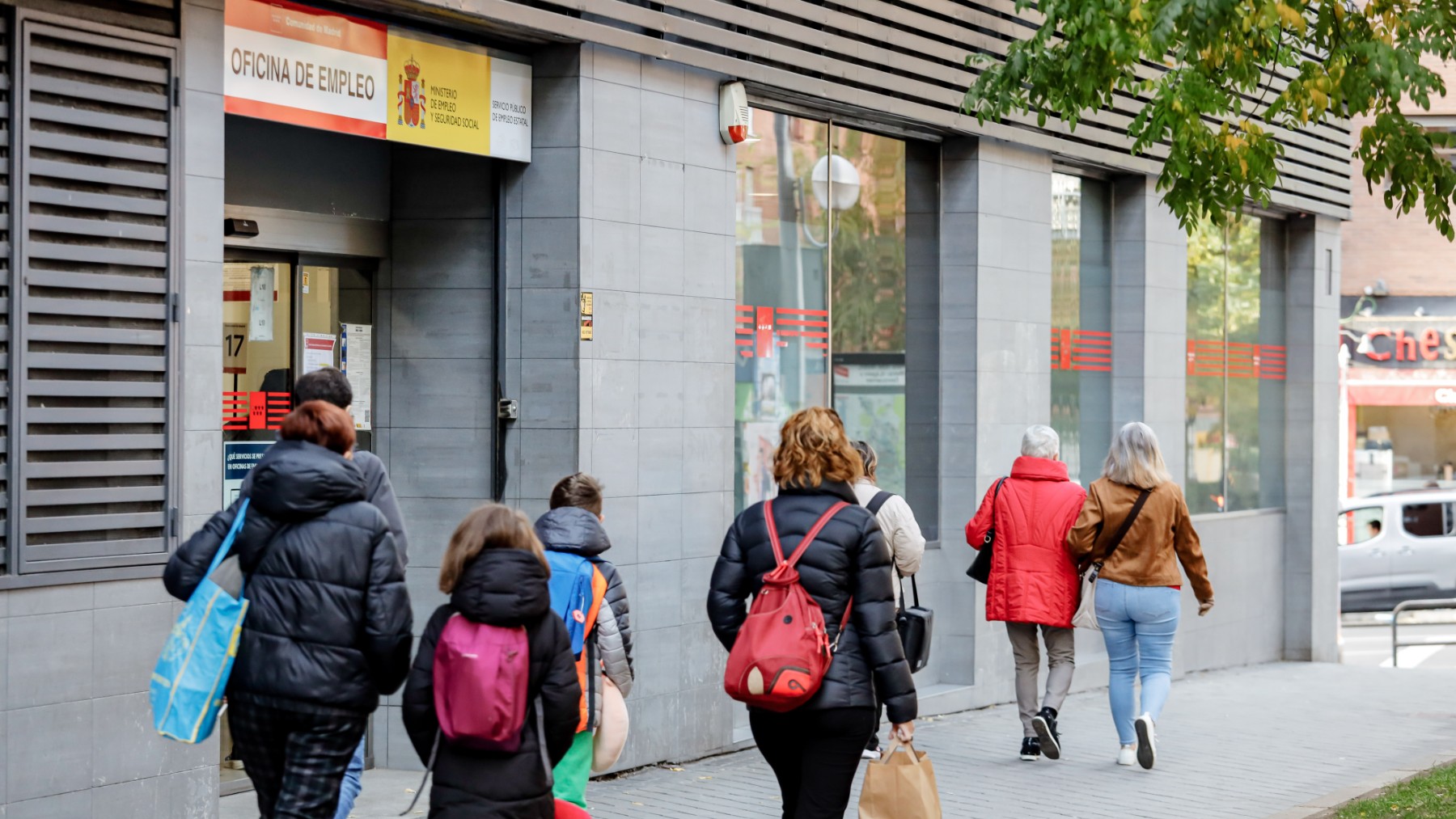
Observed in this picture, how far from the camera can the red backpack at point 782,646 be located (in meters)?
5.41

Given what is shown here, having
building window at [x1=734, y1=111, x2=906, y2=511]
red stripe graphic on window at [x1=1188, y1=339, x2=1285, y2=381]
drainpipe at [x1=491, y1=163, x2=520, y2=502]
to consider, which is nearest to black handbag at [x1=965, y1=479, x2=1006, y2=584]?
building window at [x1=734, y1=111, x2=906, y2=511]

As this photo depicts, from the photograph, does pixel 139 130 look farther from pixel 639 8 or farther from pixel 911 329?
pixel 911 329

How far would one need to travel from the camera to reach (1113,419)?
13523mm

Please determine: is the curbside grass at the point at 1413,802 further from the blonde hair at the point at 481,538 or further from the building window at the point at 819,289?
the blonde hair at the point at 481,538

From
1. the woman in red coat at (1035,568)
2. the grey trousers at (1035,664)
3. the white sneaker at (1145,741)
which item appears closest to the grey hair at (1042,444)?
the woman in red coat at (1035,568)

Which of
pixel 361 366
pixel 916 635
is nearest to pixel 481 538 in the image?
pixel 916 635

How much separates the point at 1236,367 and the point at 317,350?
9597mm

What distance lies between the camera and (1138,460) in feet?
29.1

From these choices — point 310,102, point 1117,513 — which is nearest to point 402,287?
point 310,102

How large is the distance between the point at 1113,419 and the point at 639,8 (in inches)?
251

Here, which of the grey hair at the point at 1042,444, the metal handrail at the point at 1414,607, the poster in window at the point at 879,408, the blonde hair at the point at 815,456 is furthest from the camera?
the metal handrail at the point at 1414,607

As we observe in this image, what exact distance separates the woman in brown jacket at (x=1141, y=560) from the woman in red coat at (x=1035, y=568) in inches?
5.9

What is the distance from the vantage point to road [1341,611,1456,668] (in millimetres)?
17922

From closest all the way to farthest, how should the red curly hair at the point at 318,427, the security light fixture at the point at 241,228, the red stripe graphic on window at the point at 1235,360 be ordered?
the red curly hair at the point at 318,427 < the security light fixture at the point at 241,228 < the red stripe graphic on window at the point at 1235,360
